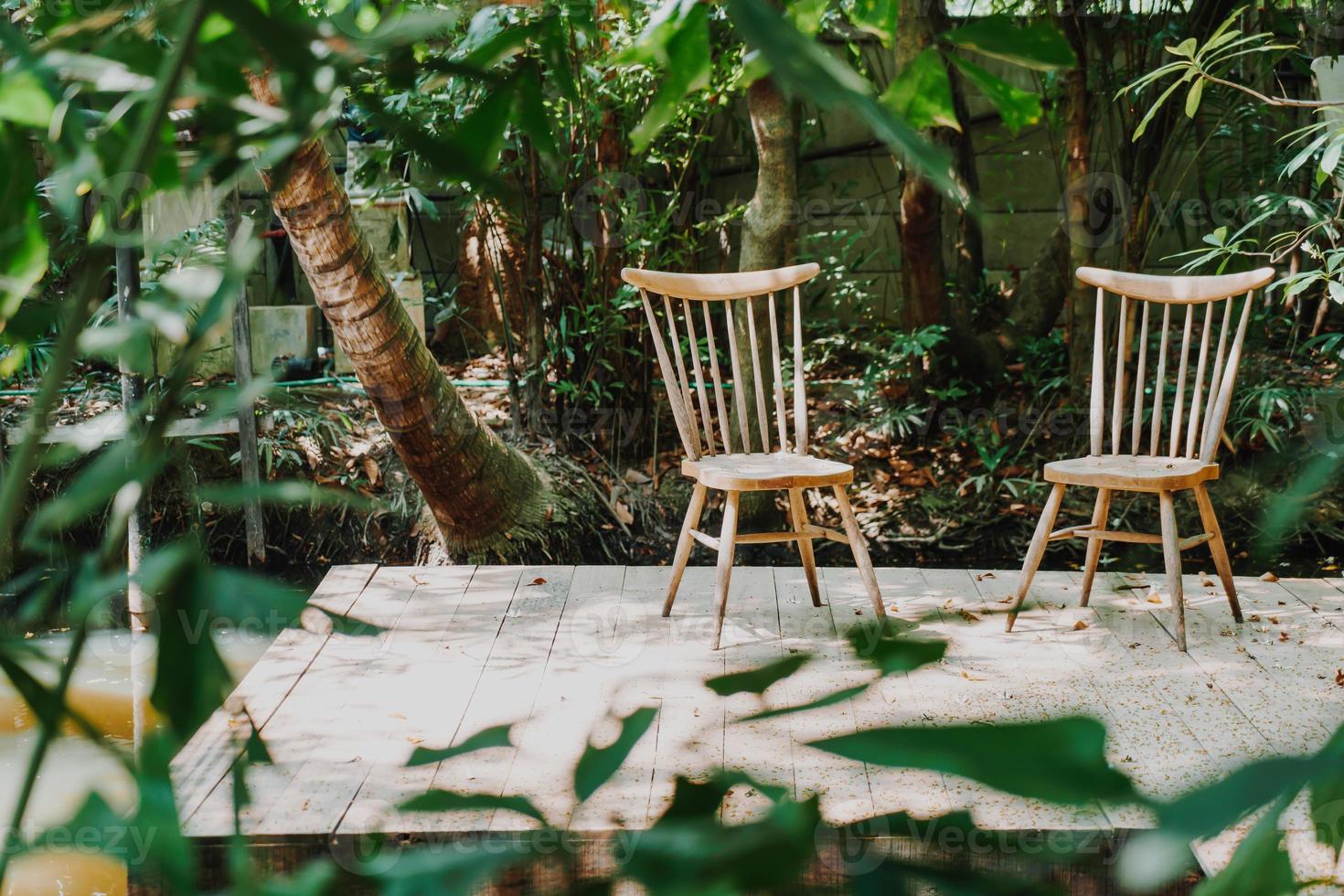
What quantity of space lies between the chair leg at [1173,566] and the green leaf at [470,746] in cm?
268

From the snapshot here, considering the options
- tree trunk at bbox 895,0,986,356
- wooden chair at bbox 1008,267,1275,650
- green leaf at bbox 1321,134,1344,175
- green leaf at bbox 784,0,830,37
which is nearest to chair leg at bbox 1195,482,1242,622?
wooden chair at bbox 1008,267,1275,650

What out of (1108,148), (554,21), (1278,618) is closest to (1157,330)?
(1108,148)

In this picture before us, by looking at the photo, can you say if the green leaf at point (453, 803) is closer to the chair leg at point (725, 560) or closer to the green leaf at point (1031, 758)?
the green leaf at point (1031, 758)

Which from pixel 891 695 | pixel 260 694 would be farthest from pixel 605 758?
pixel 260 694

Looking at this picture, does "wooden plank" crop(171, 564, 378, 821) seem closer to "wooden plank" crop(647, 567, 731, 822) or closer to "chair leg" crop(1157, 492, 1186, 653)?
"wooden plank" crop(647, 567, 731, 822)

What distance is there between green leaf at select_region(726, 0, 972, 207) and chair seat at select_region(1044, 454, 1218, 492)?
2653 millimetres

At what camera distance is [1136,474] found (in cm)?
279

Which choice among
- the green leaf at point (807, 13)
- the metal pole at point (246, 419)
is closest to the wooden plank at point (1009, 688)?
the green leaf at point (807, 13)

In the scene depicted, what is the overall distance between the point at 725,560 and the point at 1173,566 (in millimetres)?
1095

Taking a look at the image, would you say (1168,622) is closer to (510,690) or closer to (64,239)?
(510,690)

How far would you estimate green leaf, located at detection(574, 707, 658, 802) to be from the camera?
0.32 m

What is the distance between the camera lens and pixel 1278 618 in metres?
3.03

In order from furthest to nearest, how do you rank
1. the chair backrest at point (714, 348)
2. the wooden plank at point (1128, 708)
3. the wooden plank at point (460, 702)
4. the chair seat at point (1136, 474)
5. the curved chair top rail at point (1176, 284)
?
the chair backrest at point (714, 348), the curved chair top rail at point (1176, 284), the chair seat at point (1136, 474), the wooden plank at point (1128, 708), the wooden plank at point (460, 702)

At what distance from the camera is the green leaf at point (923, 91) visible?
0.41 meters
